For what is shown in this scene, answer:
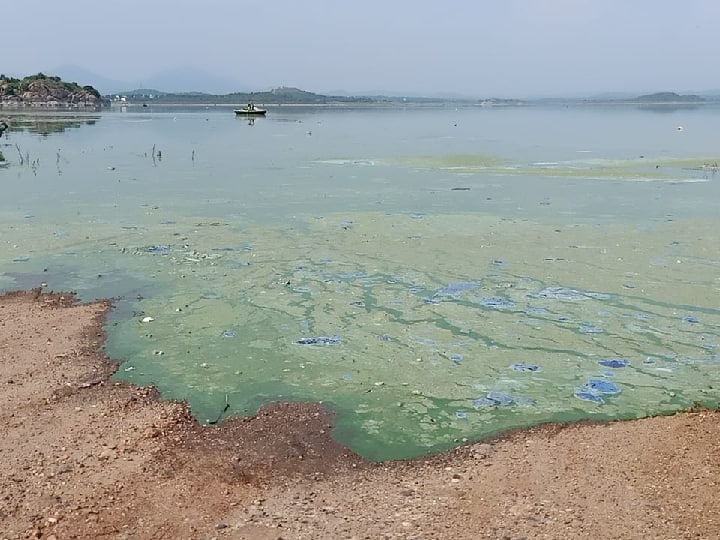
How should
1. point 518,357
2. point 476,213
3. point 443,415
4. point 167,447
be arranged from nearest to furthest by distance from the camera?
point 167,447
point 443,415
point 518,357
point 476,213

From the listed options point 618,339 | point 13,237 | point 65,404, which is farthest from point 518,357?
point 13,237

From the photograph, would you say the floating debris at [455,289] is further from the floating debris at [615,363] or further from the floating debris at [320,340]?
the floating debris at [615,363]

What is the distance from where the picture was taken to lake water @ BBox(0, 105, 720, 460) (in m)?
8.93

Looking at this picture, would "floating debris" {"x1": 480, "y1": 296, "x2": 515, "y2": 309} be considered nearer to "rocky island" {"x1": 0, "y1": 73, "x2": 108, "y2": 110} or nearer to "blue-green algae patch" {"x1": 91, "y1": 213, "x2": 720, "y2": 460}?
"blue-green algae patch" {"x1": 91, "y1": 213, "x2": 720, "y2": 460}

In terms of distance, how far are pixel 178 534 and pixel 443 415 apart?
3568mm

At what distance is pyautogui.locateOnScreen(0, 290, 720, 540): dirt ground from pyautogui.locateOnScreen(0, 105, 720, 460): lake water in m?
0.52

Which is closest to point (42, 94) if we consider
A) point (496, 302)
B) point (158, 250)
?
point (158, 250)

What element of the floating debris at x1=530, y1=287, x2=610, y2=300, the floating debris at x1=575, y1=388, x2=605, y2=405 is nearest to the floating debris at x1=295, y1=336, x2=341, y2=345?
the floating debris at x1=575, y1=388, x2=605, y2=405

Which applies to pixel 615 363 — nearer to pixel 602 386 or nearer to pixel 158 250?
pixel 602 386

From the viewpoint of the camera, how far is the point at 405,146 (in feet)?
146

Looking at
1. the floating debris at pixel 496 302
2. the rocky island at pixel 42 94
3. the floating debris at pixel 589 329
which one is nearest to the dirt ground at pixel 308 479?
the floating debris at pixel 589 329

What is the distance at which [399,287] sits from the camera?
13.1m

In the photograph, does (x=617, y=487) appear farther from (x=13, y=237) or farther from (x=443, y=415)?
(x=13, y=237)

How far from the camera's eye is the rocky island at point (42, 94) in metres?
111
